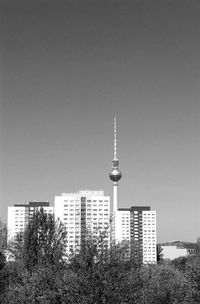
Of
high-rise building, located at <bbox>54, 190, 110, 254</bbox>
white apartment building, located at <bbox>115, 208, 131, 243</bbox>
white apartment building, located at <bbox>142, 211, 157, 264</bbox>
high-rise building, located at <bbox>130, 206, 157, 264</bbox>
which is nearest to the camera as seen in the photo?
high-rise building, located at <bbox>54, 190, 110, 254</bbox>

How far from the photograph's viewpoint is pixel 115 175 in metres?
183

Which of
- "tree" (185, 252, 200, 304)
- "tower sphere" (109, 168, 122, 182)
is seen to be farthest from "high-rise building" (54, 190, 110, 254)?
"tree" (185, 252, 200, 304)

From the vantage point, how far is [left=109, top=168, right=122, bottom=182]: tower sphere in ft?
600

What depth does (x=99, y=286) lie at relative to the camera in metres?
25.8

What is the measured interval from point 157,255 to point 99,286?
Answer: 143517 millimetres

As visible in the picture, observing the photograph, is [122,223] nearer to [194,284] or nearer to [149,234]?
[149,234]

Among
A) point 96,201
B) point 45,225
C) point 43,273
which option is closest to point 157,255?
point 96,201

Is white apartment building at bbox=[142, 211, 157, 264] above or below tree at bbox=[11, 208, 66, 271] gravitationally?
above

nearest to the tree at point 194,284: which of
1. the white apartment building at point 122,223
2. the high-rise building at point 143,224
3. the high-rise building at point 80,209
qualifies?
the high-rise building at point 80,209

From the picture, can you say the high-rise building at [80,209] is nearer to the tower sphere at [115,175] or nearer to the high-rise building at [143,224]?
the high-rise building at [143,224]

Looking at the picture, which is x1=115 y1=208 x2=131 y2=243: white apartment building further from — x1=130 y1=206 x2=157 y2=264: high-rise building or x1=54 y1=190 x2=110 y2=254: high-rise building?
x1=54 y1=190 x2=110 y2=254: high-rise building

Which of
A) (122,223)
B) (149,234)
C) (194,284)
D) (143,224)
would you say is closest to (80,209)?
(122,223)

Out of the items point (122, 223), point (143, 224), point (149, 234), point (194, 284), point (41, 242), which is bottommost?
point (194, 284)

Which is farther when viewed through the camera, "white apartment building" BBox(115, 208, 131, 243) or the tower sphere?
the tower sphere
